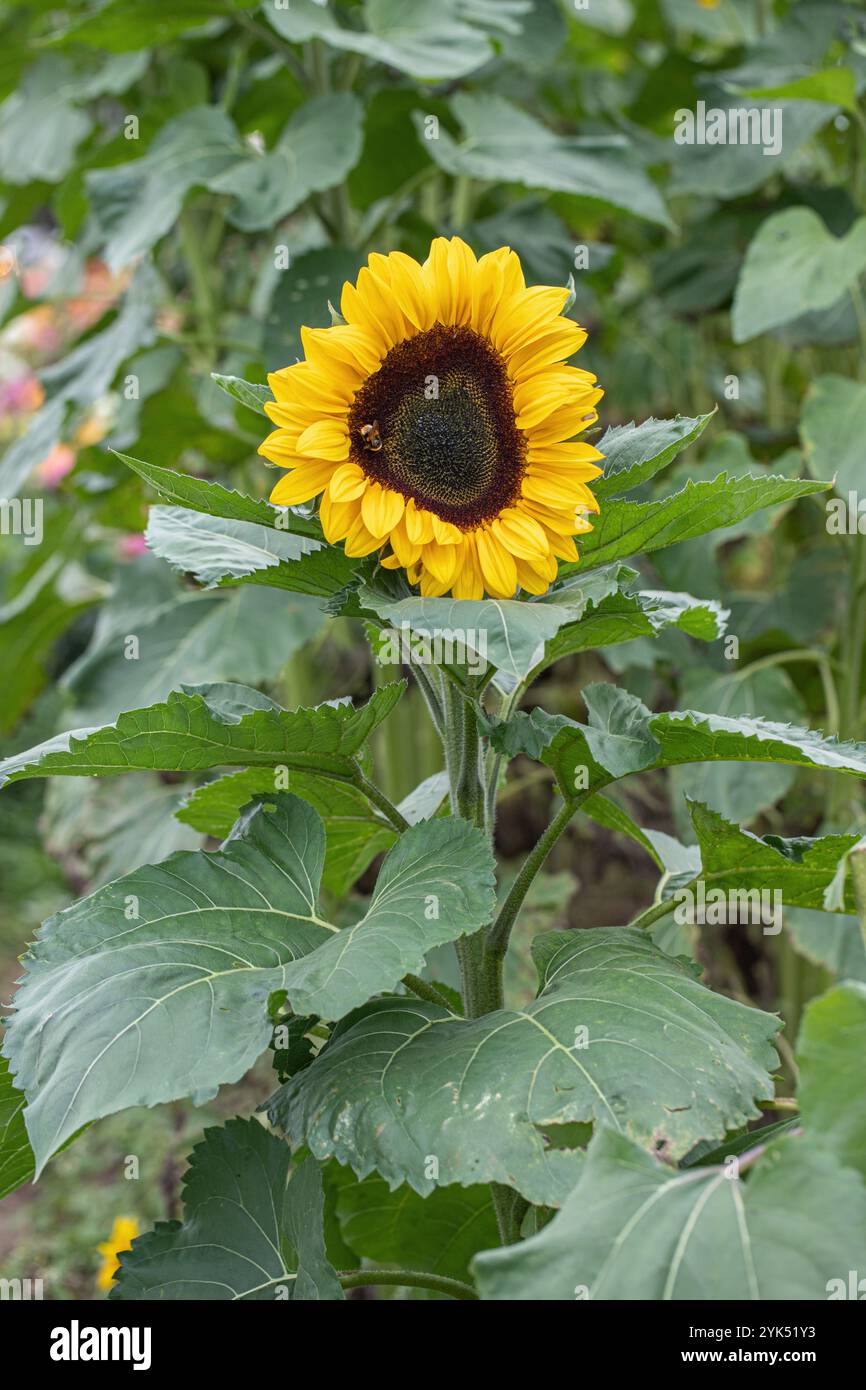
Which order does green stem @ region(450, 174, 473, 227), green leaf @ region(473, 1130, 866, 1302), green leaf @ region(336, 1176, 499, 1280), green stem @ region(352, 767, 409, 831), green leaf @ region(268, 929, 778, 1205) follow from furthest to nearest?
green stem @ region(450, 174, 473, 227), green leaf @ region(336, 1176, 499, 1280), green stem @ region(352, 767, 409, 831), green leaf @ region(268, 929, 778, 1205), green leaf @ region(473, 1130, 866, 1302)

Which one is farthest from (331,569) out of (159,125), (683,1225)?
(159,125)

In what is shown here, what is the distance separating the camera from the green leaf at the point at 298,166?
136 cm

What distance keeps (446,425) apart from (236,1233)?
1.54 feet

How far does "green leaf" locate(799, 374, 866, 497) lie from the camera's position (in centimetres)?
146

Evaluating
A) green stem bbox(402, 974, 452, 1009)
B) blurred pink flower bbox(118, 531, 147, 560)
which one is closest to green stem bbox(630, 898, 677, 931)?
green stem bbox(402, 974, 452, 1009)

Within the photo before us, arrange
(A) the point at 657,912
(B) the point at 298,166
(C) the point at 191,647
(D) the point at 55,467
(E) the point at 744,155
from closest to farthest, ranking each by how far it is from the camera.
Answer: (A) the point at 657,912 < (B) the point at 298,166 < (C) the point at 191,647 < (E) the point at 744,155 < (D) the point at 55,467

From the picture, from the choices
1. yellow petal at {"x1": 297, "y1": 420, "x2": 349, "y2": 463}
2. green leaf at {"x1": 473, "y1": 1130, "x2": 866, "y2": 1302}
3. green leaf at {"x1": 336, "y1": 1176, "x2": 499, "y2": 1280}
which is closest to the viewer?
green leaf at {"x1": 473, "y1": 1130, "x2": 866, "y2": 1302}

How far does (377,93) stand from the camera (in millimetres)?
1629

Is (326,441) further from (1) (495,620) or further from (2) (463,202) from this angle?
(2) (463,202)

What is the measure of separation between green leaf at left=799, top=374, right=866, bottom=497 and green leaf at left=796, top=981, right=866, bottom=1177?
3.18ft

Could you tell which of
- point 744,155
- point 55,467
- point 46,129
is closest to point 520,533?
point 744,155

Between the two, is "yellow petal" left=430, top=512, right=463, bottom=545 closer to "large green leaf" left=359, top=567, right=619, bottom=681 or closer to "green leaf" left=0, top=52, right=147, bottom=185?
"large green leaf" left=359, top=567, right=619, bottom=681

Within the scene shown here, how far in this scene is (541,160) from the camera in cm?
152
